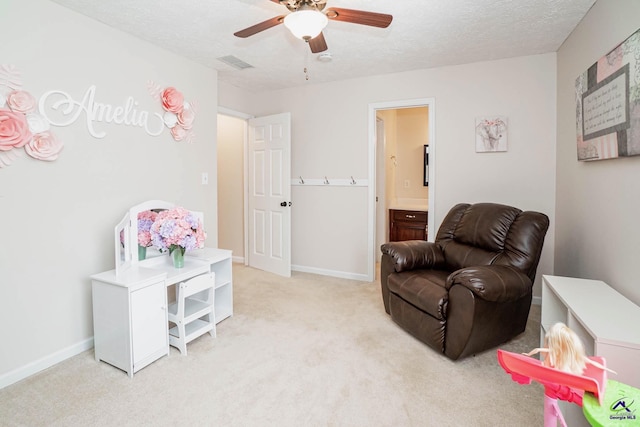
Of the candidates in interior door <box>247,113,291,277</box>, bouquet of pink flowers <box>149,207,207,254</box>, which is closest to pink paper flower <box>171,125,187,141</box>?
bouquet of pink flowers <box>149,207,207,254</box>


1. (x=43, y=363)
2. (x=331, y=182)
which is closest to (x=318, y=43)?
(x=331, y=182)

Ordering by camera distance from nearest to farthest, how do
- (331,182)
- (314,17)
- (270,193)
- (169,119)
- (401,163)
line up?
1. (314,17)
2. (169,119)
3. (331,182)
4. (270,193)
5. (401,163)

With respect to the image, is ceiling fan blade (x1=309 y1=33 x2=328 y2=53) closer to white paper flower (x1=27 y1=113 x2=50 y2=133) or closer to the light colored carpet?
white paper flower (x1=27 y1=113 x2=50 y2=133)

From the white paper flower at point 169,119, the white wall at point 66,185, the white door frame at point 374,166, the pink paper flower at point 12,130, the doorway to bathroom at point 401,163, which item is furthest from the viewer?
the doorway to bathroom at point 401,163

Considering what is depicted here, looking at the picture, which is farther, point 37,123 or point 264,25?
point 37,123

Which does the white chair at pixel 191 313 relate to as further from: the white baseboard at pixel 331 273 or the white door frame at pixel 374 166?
the white door frame at pixel 374 166

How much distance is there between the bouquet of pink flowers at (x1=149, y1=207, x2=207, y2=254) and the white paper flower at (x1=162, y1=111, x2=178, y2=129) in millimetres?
992

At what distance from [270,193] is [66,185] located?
7.59 feet

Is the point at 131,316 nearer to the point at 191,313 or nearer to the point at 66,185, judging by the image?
the point at 191,313

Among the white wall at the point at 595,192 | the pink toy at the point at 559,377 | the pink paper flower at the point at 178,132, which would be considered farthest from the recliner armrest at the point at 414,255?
the pink paper flower at the point at 178,132

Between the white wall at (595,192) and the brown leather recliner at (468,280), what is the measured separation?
1.09 feet

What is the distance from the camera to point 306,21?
70.8 inches

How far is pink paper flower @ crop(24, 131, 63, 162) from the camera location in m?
2.11

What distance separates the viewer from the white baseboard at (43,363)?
2029mm
